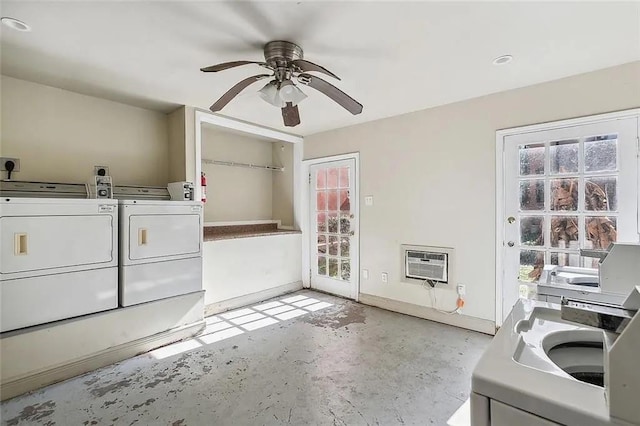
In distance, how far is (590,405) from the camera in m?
0.59

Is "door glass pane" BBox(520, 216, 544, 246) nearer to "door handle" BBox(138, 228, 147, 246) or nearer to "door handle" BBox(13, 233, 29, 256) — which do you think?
"door handle" BBox(138, 228, 147, 246)

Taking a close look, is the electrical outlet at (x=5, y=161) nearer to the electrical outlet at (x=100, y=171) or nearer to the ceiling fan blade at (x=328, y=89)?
the electrical outlet at (x=100, y=171)

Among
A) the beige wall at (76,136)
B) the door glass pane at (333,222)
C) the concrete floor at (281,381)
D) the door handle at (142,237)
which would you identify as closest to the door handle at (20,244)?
the door handle at (142,237)

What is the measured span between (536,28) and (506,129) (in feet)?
3.72

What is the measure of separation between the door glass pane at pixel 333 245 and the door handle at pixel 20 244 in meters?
3.17

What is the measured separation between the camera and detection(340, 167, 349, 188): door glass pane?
4.16m

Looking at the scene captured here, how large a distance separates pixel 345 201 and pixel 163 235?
2290mm

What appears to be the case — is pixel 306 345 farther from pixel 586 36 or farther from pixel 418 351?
pixel 586 36

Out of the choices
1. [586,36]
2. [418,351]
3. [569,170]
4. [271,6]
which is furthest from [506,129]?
[271,6]

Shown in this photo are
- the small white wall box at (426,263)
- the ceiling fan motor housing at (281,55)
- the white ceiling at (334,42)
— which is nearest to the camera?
the white ceiling at (334,42)

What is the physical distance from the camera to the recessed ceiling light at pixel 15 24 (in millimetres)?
1784

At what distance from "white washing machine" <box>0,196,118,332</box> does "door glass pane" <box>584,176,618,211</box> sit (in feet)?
13.0

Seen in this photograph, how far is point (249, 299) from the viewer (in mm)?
4000

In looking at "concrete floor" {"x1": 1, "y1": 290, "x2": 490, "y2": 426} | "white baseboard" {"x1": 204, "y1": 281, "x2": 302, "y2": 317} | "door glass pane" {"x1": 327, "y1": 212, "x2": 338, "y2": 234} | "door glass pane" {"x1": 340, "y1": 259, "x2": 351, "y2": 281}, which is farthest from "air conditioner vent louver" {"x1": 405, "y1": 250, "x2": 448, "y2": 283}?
"white baseboard" {"x1": 204, "y1": 281, "x2": 302, "y2": 317}
